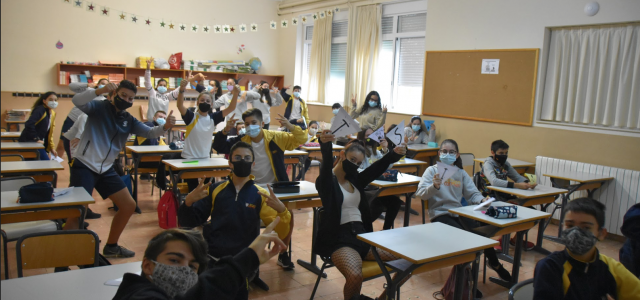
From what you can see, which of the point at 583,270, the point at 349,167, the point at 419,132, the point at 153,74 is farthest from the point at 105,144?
the point at 153,74

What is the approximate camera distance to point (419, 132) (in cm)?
795

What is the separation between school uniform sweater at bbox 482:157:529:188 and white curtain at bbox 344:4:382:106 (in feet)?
15.8

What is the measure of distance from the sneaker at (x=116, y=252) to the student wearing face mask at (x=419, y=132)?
4884 mm

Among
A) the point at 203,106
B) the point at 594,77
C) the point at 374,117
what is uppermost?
the point at 594,77

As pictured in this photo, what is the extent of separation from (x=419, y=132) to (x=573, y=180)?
2.91 metres

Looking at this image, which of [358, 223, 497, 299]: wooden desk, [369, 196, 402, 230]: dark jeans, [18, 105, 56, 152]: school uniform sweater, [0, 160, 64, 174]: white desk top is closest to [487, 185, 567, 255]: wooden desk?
[369, 196, 402, 230]: dark jeans

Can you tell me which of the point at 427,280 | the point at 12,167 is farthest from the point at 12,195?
the point at 427,280

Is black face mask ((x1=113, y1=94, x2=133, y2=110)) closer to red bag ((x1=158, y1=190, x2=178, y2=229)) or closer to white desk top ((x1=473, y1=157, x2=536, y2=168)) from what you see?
red bag ((x1=158, y1=190, x2=178, y2=229))

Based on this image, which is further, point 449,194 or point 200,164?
point 200,164

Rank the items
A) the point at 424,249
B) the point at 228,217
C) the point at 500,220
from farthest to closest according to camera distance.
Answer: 1. the point at 500,220
2. the point at 228,217
3. the point at 424,249

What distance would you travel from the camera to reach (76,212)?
325 centimetres

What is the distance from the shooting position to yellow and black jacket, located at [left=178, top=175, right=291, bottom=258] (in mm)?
3012

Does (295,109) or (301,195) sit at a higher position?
(295,109)

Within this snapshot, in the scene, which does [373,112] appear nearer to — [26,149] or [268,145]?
[268,145]
